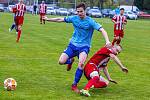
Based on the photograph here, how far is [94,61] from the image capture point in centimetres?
1015

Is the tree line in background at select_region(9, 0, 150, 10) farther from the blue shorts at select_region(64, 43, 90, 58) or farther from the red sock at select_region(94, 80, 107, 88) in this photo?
the red sock at select_region(94, 80, 107, 88)

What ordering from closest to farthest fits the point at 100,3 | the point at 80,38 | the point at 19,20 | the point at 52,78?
the point at 80,38
the point at 52,78
the point at 19,20
the point at 100,3

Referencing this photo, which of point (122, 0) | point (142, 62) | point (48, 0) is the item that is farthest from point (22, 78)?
point (122, 0)

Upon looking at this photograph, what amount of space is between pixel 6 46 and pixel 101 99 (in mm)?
10926

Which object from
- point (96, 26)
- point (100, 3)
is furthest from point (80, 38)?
point (100, 3)

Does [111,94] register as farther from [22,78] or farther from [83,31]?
[22,78]

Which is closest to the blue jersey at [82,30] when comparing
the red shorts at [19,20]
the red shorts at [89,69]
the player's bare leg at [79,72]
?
the player's bare leg at [79,72]

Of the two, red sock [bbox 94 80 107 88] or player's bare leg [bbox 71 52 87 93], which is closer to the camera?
player's bare leg [bbox 71 52 87 93]

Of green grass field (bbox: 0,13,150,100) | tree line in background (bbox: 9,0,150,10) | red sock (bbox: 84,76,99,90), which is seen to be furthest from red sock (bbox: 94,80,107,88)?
tree line in background (bbox: 9,0,150,10)

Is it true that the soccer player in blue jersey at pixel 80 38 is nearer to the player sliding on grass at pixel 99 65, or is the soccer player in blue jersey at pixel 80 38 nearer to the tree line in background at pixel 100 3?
the player sliding on grass at pixel 99 65

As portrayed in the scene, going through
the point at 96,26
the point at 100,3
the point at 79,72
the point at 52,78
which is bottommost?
the point at 100,3

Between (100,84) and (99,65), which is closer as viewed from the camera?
(100,84)

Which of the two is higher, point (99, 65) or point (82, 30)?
point (82, 30)

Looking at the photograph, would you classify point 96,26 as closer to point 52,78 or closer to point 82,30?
point 82,30
